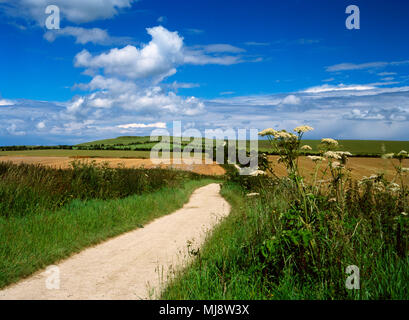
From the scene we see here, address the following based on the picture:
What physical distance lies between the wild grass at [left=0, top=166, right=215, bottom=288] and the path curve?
12.8 inches

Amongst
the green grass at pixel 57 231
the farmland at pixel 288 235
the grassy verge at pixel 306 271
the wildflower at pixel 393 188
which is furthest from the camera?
the green grass at pixel 57 231

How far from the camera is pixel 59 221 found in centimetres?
995

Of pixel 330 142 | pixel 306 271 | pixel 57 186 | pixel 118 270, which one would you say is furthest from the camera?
pixel 57 186

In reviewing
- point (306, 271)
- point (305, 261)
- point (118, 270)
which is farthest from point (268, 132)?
point (118, 270)

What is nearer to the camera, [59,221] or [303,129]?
[303,129]

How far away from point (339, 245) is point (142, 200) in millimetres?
11586

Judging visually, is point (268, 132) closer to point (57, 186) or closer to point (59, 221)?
point (59, 221)

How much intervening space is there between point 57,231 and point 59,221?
0.72m

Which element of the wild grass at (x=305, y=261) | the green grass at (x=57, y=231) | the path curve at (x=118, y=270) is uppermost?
the wild grass at (x=305, y=261)

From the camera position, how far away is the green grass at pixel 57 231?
723 cm

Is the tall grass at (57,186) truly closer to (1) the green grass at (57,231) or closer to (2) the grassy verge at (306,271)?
(1) the green grass at (57,231)

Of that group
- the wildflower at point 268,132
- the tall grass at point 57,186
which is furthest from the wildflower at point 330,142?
the tall grass at point 57,186
